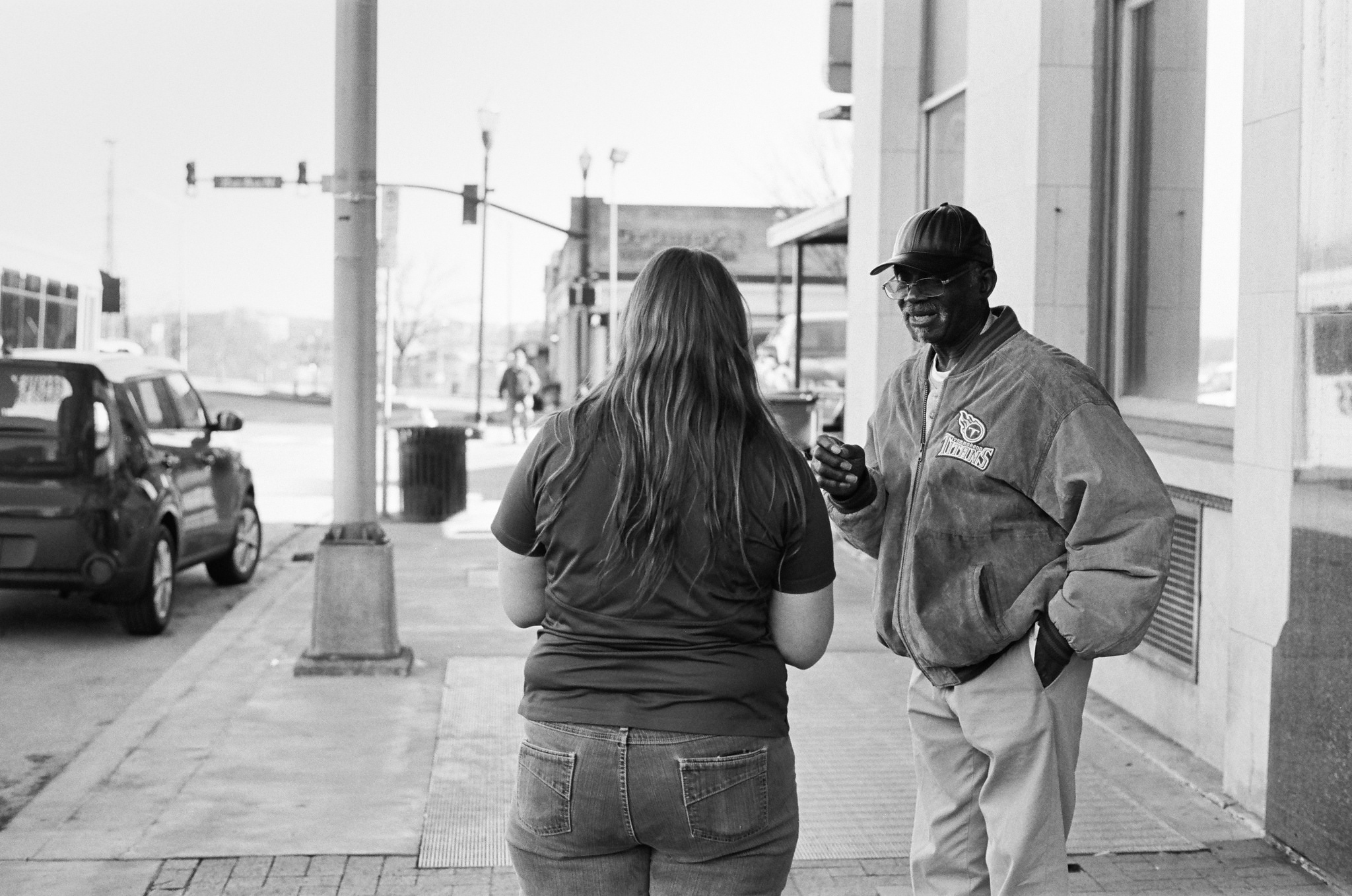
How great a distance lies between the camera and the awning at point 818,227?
43.8ft

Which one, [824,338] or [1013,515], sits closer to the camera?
[1013,515]

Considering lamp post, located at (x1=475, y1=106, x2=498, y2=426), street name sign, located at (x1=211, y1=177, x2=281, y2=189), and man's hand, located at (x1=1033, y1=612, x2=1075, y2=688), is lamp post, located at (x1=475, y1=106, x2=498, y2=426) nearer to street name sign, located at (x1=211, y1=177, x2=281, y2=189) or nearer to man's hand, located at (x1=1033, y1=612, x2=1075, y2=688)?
street name sign, located at (x1=211, y1=177, x2=281, y2=189)

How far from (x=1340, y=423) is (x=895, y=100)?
680 cm

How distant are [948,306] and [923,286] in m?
0.07

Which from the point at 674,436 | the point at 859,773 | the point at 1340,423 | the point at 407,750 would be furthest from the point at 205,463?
the point at 674,436

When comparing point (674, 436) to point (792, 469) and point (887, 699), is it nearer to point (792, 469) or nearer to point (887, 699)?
point (792, 469)

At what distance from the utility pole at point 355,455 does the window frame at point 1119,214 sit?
368 centimetres

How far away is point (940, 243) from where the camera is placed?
329cm

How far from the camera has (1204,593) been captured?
20.1 feet

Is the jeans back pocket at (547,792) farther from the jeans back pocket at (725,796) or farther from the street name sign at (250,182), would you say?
the street name sign at (250,182)

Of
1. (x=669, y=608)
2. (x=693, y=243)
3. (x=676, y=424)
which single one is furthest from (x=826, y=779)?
(x=693, y=243)

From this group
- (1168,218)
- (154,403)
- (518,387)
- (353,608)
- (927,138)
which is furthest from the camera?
(518,387)

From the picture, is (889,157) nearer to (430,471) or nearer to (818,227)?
(818,227)

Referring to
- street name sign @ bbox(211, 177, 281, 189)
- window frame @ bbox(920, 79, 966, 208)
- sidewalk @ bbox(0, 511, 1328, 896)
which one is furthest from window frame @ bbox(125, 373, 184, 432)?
street name sign @ bbox(211, 177, 281, 189)
